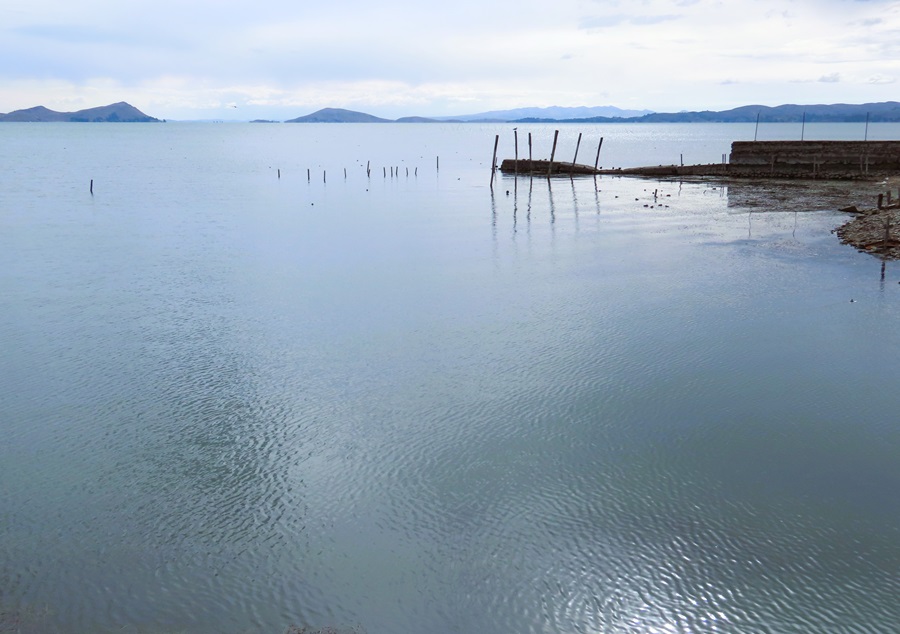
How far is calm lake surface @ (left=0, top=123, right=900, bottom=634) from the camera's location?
8.66 metres

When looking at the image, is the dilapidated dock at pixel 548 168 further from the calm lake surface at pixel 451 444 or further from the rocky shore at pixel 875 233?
the calm lake surface at pixel 451 444

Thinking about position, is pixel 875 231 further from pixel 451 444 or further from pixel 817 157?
pixel 817 157

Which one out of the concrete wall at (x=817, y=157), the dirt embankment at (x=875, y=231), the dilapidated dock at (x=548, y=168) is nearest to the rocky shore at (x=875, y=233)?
the dirt embankment at (x=875, y=231)

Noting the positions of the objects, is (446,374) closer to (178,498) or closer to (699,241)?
(178,498)

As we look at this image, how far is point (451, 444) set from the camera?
12609mm

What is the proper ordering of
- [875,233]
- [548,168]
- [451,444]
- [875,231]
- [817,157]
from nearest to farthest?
[451,444]
[875,233]
[875,231]
[817,157]
[548,168]

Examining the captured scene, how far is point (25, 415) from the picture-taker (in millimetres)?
13727

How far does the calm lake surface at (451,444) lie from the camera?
866 cm

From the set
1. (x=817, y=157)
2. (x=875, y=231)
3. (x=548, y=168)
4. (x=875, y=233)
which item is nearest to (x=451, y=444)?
(x=875, y=233)

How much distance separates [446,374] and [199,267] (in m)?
14.7

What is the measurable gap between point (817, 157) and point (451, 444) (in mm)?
51871

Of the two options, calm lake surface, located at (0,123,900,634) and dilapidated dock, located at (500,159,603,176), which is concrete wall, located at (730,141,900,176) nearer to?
dilapidated dock, located at (500,159,603,176)

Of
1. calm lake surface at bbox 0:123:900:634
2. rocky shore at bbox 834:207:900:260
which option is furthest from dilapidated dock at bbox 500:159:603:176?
calm lake surface at bbox 0:123:900:634

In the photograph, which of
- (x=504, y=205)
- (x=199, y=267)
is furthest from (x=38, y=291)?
(x=504, y=205)
